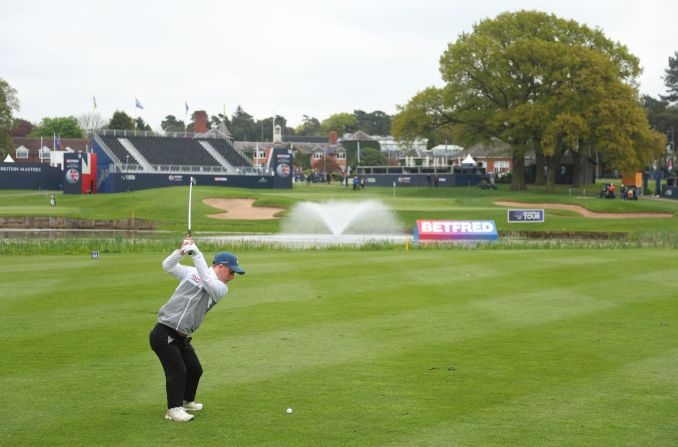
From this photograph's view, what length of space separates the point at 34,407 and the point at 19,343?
4.41 meters

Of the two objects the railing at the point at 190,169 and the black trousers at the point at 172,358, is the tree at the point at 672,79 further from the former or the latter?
the black trousers at the point at 172,358

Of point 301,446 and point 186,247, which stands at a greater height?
point 186,247

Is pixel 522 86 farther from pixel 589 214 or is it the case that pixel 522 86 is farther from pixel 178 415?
pixel 178 415

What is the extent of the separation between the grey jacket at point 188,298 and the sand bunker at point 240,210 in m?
50.7

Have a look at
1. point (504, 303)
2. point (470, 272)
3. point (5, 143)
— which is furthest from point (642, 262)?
point (5, 143)

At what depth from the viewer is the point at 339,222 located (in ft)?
182

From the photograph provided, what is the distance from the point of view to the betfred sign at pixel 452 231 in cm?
4378

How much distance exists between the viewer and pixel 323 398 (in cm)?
1205

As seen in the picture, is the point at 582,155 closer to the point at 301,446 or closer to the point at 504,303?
the point at 504,303

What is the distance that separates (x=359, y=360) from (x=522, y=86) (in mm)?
80459

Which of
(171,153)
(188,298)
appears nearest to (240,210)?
(171,153)

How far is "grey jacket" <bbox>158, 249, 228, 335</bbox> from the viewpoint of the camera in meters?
10.9

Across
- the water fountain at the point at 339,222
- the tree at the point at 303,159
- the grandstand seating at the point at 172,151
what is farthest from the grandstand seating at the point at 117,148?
the tree at the point at 303,159

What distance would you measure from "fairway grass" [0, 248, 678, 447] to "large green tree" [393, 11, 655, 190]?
206 feet
